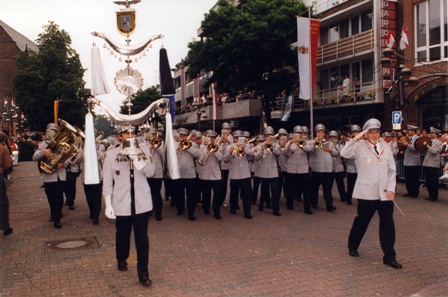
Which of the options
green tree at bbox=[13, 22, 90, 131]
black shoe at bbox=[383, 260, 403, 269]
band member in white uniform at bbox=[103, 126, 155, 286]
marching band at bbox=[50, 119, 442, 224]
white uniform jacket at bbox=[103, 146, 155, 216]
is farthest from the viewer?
green tree at bbox=[13, 22, 90, 131]

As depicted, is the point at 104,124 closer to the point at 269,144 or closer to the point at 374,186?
the point at 269,144

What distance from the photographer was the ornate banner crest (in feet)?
22.8

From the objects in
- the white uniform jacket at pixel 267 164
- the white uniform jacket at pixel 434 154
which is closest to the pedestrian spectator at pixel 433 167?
the white uniform jacket at pixel 434 154

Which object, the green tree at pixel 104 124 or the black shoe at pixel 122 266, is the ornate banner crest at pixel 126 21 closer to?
the green tree at pixel 104 124

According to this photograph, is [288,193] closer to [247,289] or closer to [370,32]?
[247,289]

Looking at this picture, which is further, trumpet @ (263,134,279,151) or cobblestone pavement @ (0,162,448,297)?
trumpet @ (263,134,279,151)

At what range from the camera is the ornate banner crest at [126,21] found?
6945 mm

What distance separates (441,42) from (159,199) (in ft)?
51.9

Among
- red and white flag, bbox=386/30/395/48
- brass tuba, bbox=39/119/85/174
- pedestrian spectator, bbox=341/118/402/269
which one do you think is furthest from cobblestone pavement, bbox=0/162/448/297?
red and white flag, bbox=386/30/395/48

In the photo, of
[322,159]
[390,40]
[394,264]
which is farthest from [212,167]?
[390,40]

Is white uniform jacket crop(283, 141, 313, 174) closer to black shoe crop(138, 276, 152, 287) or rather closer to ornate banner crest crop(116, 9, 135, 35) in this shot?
ornate banner crest crop(116, 9, 135, 35)

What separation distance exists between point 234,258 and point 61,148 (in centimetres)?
502

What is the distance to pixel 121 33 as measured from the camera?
7.05m

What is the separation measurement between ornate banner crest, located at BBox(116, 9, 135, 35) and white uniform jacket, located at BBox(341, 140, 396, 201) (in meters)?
4.03
